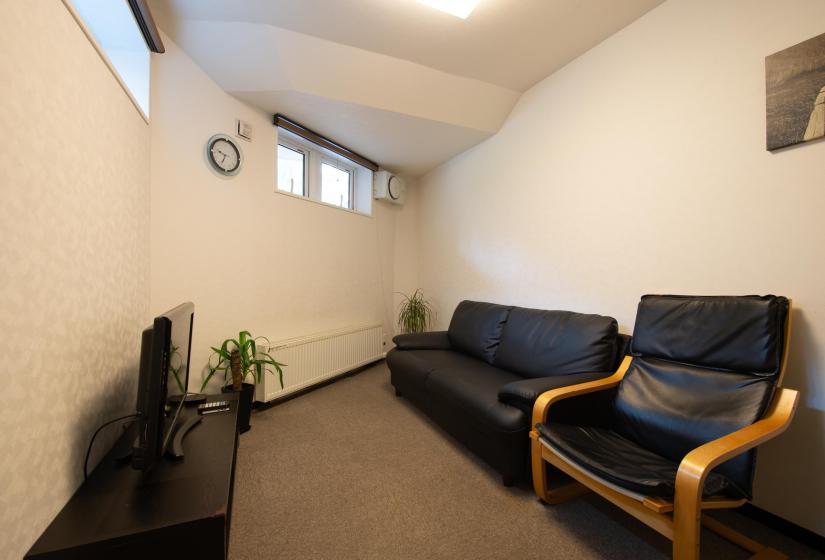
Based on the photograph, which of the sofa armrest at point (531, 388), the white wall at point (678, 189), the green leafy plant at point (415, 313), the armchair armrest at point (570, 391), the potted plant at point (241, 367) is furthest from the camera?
the green leafy plant at point (415, 313)

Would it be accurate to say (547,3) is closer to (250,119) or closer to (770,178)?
(770,178)

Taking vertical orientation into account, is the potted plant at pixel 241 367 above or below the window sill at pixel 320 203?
below

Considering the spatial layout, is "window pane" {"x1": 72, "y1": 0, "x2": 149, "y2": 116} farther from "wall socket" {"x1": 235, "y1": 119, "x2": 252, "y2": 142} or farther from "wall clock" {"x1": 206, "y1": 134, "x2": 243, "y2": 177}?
"wall socket" {"x1": 235, "y1": 119, "x2": 252, "y2": 142}

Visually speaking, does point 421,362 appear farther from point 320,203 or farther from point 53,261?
point 53,261

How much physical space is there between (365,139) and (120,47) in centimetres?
185

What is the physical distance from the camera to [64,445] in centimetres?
104

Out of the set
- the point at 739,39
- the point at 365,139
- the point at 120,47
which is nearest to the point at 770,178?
the point at 739,39

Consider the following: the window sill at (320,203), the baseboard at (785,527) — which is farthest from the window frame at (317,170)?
the baseboard at (785,527)

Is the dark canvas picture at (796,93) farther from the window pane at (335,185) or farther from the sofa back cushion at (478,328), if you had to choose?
the window pane at (335,185)

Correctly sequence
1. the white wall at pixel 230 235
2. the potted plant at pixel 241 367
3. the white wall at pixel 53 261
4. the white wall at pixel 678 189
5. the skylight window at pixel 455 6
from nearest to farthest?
the white wall at pixel 53 261 → the white wall at pixel 678 189 → the skylight window at pixel 455 6 → the white wall at pixel 230 235 → the potted plant at pixel 241 367

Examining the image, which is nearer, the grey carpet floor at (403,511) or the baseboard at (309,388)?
the grey carpet floor at (403,511)

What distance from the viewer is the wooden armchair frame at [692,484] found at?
1031mm

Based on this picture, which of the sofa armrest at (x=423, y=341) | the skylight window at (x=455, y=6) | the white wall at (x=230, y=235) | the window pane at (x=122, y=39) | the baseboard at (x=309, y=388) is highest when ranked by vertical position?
the skylight window at (x=455, y=6)

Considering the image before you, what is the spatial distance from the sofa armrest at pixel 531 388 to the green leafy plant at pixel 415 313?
227cm
